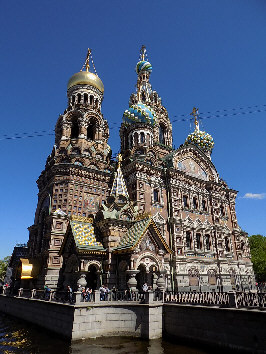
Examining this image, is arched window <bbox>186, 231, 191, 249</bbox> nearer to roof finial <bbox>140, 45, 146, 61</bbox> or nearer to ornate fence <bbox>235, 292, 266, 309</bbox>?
ornate fence <bbox>235, 292, 266, 309</bbox>

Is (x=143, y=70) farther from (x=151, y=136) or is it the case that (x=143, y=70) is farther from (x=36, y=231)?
(x=36, y=231)

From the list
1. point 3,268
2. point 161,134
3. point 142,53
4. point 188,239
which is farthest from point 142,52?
point 3,268

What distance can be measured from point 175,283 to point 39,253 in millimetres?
11420

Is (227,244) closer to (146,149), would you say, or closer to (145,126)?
(146,149)

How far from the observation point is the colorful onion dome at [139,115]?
27.9 m

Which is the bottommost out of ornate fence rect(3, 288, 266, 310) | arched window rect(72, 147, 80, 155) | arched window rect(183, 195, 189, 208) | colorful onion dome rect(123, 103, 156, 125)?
ornate fence rect(3, 288, 266, 310)

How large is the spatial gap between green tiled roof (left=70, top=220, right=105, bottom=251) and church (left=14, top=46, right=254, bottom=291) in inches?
2.9

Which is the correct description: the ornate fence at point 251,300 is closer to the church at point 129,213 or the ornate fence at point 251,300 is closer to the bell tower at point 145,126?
the church at point 129,213

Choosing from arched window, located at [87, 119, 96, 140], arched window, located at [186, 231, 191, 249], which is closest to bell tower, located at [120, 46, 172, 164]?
arched window, located at [87, 119, 96, 140]

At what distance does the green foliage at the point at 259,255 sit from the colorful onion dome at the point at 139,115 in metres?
23.7

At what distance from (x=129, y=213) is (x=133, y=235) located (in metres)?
2.86

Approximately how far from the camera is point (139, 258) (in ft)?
48.6

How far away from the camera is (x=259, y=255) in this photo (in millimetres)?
35750

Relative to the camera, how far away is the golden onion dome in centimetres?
2766
